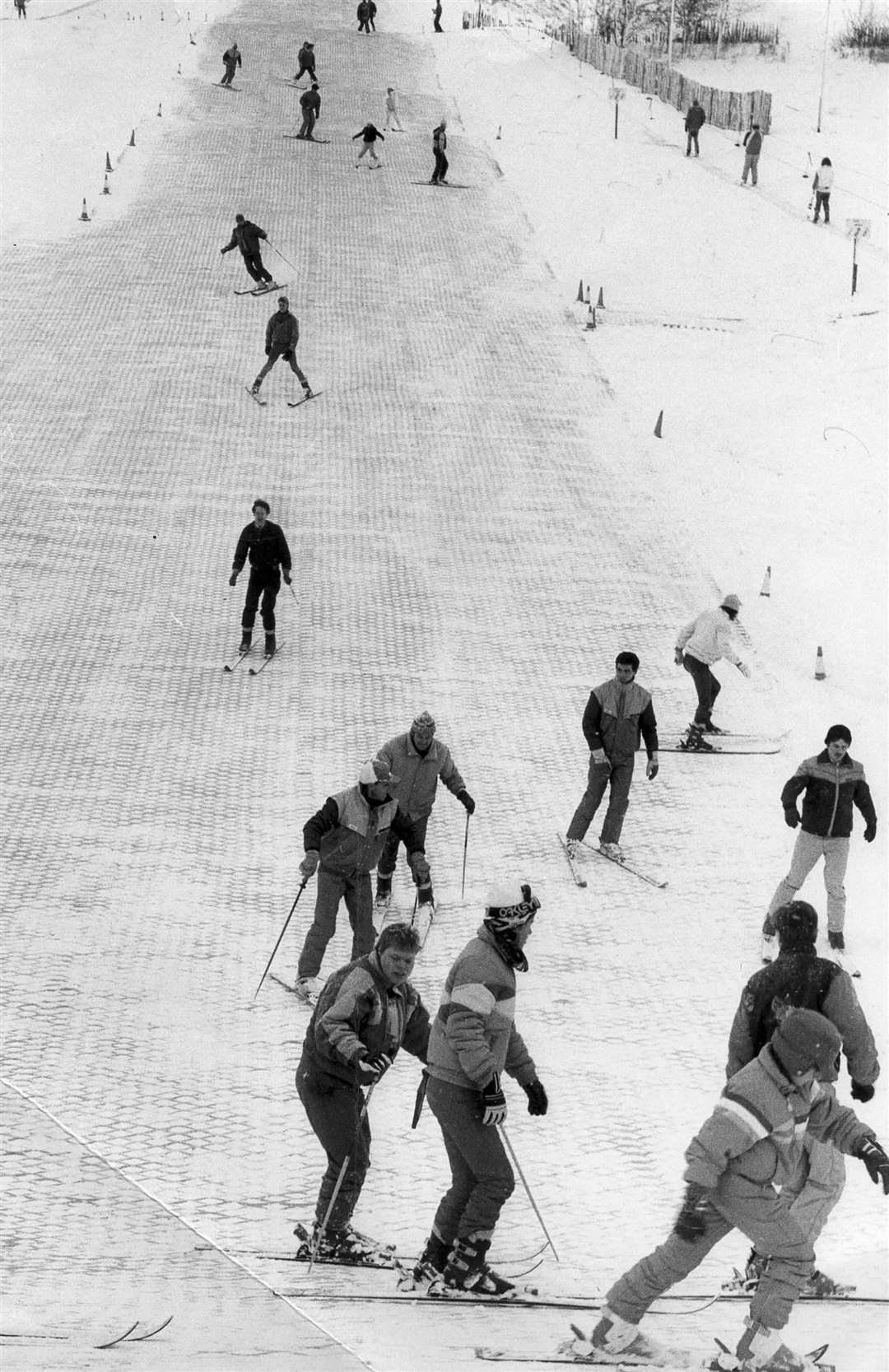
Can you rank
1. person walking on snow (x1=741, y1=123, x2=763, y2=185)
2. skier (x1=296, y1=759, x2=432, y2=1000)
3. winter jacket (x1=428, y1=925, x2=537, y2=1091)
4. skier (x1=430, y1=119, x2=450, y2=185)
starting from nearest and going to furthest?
1. winter jacket (x1=428, y1=925, x2=537, y2=1091)
2. skier (x1=296, y1=759, x2=432, y2=1000)
3. skier (x1=430, y1=119, x2=450, y2=185)
4. person walking on snow (x1=741, y1=123, x2=763, y2=185)

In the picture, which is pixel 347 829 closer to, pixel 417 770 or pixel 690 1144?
pixel 417 770

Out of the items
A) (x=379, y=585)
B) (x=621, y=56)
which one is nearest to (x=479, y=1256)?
(x=379, y=585)

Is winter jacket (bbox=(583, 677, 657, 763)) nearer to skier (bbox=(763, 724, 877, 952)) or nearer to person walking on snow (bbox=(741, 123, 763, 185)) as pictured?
skier (bbox=(763, 724, 877, 952))

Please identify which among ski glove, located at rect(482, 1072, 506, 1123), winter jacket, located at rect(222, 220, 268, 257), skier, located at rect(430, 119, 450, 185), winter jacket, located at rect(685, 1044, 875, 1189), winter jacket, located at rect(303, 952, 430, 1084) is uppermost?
skier, located at rect(430, 119, 450, 185)

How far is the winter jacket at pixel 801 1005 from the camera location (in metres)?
6.29

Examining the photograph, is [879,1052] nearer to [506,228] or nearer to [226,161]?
[506,228]

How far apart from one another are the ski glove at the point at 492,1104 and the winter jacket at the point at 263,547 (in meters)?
7.31

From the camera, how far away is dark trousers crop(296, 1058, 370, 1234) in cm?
655

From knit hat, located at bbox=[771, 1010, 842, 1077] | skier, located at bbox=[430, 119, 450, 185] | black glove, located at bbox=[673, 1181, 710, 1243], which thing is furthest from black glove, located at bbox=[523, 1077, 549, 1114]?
skier, located at bbox=[430, 119, 450, 185]

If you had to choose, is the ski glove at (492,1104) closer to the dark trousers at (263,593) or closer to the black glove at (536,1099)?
the black glove at (536,1099)

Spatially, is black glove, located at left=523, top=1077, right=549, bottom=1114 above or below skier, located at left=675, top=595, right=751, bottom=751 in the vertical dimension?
above

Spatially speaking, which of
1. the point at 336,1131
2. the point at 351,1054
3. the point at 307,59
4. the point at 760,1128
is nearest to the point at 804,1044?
the point at 760,1128

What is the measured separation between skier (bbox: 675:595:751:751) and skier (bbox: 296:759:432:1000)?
3.75m

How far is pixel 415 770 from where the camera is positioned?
32.5 feet
